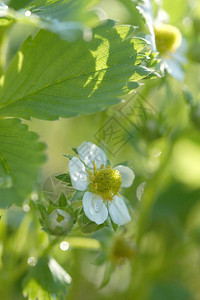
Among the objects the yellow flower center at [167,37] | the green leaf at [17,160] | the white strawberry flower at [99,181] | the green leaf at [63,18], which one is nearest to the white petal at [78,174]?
the white strawberry flower at [99,181]

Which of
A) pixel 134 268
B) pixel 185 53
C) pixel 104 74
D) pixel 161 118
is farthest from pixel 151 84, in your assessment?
pixel 134 268

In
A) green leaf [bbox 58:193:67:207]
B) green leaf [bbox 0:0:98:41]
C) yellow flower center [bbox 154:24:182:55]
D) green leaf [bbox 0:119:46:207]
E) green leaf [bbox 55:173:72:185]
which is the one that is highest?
green leaf [bbox 0:0:98:41]

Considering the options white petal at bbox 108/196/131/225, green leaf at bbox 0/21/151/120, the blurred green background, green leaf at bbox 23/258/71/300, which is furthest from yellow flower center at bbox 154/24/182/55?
green leaf at bbox 23/258/71/300

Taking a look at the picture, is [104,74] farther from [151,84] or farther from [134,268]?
[134,268]

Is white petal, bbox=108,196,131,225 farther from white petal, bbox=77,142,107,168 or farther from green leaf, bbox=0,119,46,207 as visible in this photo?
green leaf, bbox=0,119,46,207

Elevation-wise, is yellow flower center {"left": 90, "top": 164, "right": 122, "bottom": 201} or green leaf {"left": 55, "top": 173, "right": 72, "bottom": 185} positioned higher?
green leaf {"left": 55, "top": 173, "right": 72, "bottom": 185}

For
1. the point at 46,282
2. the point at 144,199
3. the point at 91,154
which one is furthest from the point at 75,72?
the point at 144,199

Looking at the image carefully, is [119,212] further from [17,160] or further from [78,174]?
[17,160]
